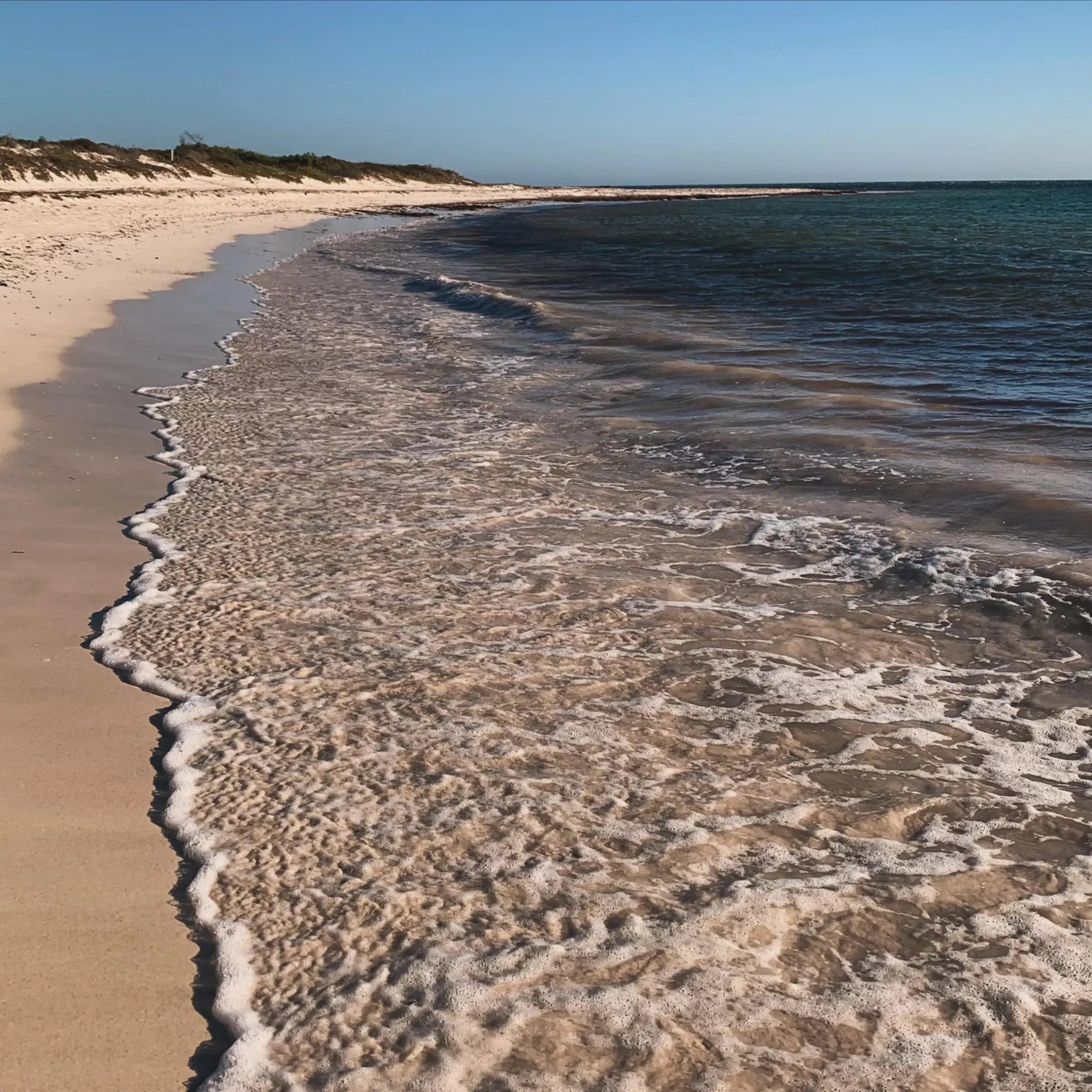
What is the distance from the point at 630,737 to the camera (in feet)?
12.6

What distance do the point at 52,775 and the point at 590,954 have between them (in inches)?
73.3

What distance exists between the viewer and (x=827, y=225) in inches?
1757

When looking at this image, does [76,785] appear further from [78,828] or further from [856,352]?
[856,352]

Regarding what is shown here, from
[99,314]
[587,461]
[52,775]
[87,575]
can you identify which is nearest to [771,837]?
[52,775]

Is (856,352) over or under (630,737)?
under

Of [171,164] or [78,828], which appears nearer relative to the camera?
[78,828]

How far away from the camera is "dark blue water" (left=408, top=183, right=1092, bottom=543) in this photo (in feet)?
25.1

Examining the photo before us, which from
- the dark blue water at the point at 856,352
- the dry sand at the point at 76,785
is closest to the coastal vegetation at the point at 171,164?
the dark blue water at the point at 856,352

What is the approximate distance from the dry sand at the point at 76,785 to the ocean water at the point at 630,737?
151 mm

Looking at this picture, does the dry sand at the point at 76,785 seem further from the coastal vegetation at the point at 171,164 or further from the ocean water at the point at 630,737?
the coastal vegetation at the point at 171,164

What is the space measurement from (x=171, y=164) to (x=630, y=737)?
65.9 meters

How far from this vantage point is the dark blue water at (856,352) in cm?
Result: 764

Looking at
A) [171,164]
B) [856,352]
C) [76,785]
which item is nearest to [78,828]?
[76,785]

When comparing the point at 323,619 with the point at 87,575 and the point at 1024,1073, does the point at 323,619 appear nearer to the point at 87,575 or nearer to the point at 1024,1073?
the point at 87,575
